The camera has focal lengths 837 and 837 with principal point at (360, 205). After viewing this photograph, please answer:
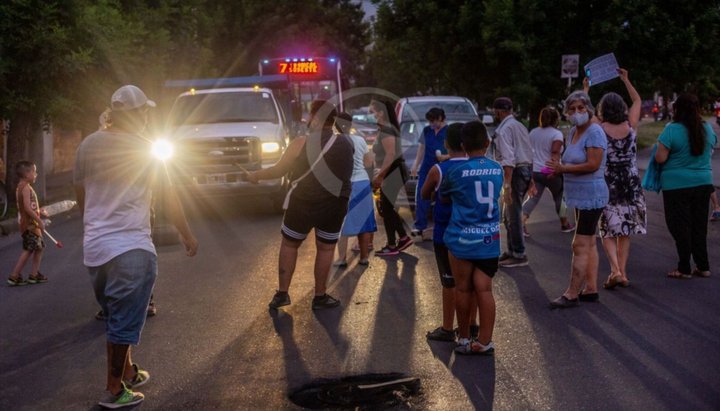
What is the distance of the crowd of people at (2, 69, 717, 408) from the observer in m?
4.97

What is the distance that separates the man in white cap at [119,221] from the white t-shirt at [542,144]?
19.9ft

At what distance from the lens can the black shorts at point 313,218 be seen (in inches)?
292

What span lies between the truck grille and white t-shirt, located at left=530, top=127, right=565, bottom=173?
5.71 metres

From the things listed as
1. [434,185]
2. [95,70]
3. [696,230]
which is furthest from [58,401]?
[95,70]

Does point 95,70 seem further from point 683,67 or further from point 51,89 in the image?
point 683,67

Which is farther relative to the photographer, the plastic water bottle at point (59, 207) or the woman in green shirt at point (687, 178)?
the plastic water bottle at point (59, 207)

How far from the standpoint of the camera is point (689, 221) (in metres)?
8.39

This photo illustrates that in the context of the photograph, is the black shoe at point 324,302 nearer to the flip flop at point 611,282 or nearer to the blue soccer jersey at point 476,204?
the blue soccer jersey at point 476,204

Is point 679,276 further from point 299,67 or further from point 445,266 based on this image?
point 299,67

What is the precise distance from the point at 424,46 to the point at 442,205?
2221cm

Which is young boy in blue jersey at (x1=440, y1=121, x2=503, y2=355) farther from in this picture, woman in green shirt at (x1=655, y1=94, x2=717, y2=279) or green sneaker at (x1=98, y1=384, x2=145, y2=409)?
woman in green shirt at (x1=655, y1=94, x2=717, y2=279)

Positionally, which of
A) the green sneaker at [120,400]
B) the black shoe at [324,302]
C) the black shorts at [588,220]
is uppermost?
the black shorts at [588,220]

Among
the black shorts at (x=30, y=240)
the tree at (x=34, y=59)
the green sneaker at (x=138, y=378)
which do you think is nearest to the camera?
the green sneaker at (x=138, y=378)

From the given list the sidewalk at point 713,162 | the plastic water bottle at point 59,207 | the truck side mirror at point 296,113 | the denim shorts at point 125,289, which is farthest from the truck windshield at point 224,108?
the denim shorts at point 125,289
